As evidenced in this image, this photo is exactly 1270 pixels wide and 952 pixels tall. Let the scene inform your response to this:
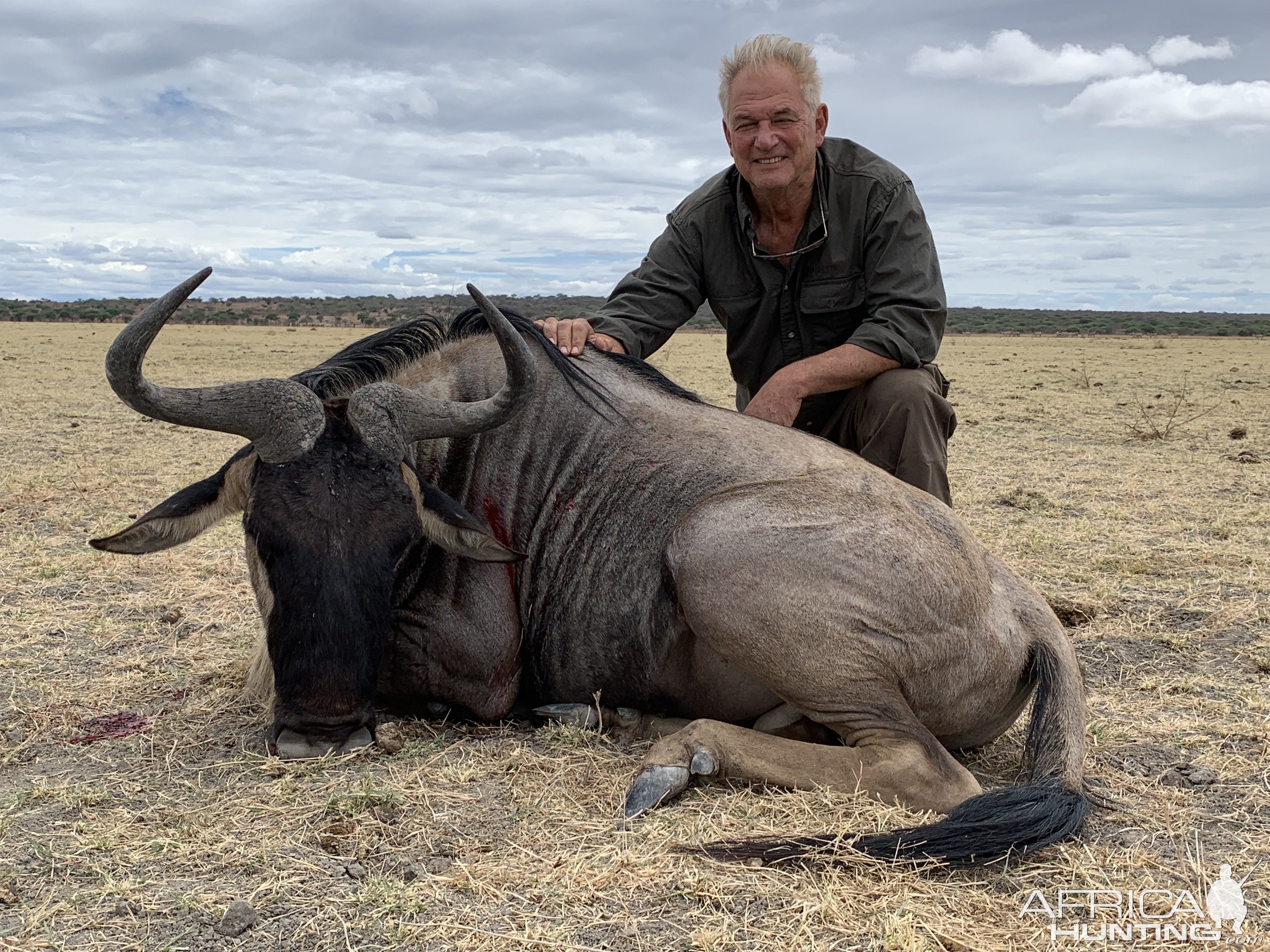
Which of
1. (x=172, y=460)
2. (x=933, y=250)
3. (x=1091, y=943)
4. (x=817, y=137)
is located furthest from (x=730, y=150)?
(x=172, y=460)

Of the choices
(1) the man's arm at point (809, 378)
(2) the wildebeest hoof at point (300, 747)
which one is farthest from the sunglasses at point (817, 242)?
(2) the wildebeest hoof at point (300, 747)

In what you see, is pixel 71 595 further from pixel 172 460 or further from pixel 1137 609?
pixel 1137 609

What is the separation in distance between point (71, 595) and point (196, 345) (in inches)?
1304

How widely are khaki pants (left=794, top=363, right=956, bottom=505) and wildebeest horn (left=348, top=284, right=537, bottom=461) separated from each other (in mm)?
2330

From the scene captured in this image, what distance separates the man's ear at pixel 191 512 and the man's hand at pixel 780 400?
2.53 metres

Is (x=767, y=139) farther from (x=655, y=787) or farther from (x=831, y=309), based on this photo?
(x=655, y=787)

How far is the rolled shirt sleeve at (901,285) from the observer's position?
18.7 ft

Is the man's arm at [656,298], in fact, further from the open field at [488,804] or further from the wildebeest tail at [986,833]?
the wildebeest tail at [986,833]

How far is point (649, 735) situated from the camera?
459cm

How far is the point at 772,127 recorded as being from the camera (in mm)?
5789

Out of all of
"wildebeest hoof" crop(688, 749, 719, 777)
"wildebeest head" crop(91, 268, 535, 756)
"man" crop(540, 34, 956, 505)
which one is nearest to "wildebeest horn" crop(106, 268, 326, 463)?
"wildebeest head" crop(91, 268, 535, 756)

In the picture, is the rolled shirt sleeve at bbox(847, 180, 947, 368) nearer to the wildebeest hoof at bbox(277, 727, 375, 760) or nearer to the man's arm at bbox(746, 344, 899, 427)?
the man's arm at bbox(746, 344, 899, 427)
